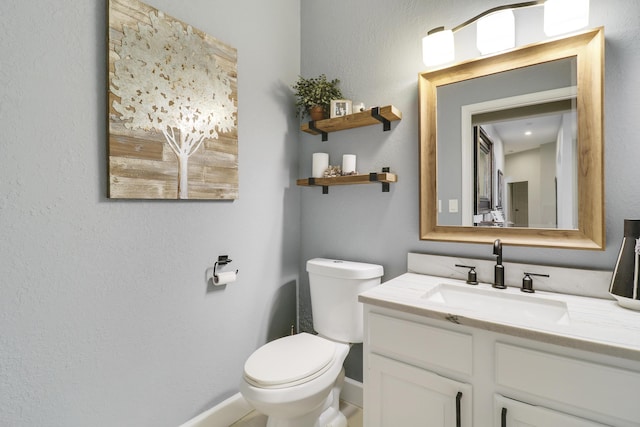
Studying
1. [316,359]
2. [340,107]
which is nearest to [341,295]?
[316,359]

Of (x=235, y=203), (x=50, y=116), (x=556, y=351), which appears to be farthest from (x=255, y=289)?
(x=556, y=351)

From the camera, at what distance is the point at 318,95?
1.85 meters

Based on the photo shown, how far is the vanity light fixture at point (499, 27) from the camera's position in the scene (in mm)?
1174

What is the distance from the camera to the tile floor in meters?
1.63

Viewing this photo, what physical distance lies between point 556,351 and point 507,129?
0.96 m

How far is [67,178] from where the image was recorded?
1128mm

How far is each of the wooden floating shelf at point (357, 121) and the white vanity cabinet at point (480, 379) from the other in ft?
3.23

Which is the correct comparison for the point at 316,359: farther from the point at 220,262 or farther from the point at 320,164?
the point at 320,164

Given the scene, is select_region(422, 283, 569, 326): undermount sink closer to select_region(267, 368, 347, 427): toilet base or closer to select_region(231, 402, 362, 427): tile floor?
select_region(267, 368, 347, 427): toilet base

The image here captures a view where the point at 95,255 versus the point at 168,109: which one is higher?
the point at 168,109

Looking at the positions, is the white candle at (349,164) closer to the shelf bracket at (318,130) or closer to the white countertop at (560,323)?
the shelf bracket at (318,130)

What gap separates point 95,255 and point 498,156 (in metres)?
1.77

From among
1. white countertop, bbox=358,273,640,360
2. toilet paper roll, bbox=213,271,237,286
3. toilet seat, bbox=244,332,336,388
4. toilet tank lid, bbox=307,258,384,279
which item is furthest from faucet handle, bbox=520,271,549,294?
toilet paper roll, bbox=213,271,237,286

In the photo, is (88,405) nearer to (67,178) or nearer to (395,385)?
(67,178)
